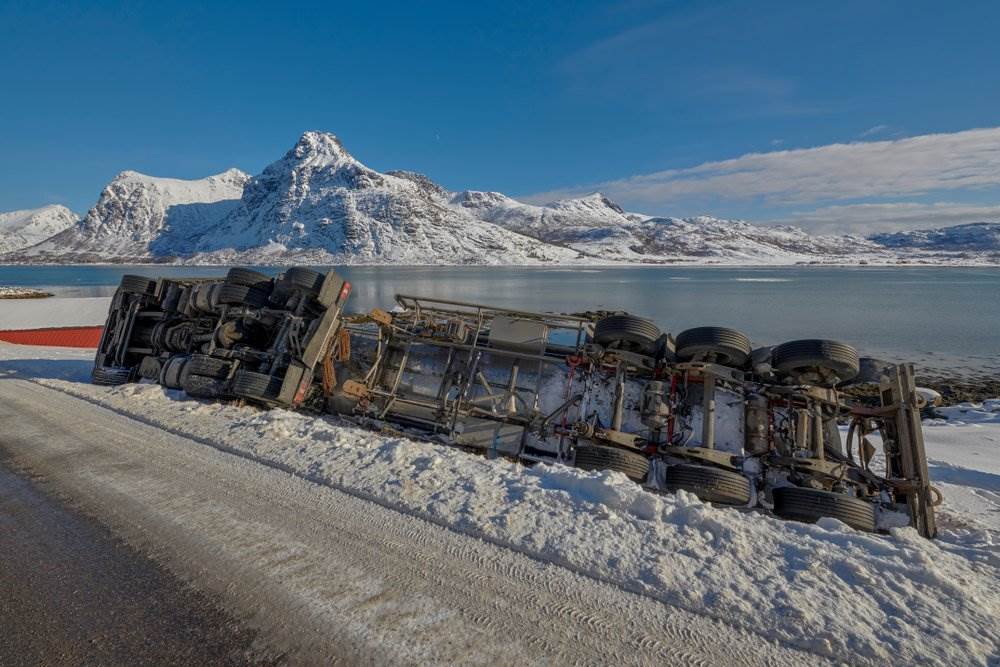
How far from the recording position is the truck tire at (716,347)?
7.58 m

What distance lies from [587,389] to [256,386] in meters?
6.02

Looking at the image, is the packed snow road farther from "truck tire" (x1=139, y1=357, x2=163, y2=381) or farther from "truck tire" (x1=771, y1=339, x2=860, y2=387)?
"truck tire" (x1=139, y1=357, x2=163, y2=381)

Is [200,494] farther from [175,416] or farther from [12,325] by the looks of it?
[12,325]

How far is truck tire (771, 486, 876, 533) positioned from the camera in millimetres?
5775

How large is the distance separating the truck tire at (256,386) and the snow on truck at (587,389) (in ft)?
0.08

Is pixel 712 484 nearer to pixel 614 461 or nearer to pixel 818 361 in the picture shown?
pixel 614 461

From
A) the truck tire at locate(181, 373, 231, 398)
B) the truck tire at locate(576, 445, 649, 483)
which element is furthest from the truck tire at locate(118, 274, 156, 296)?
the truck tire at locate(576, 445, 649, 483)

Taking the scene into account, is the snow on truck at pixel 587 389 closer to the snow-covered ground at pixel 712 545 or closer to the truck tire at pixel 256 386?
the truck tire at pixel 256 386

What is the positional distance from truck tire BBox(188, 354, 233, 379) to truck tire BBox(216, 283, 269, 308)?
167cm

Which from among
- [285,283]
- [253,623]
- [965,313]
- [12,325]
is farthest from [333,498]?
[965,313]

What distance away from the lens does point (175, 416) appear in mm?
8688

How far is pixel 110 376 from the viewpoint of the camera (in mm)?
11898

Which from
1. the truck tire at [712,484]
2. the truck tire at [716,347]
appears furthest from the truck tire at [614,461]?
the truck tire at [716,347]

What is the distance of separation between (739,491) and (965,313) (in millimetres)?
59907
